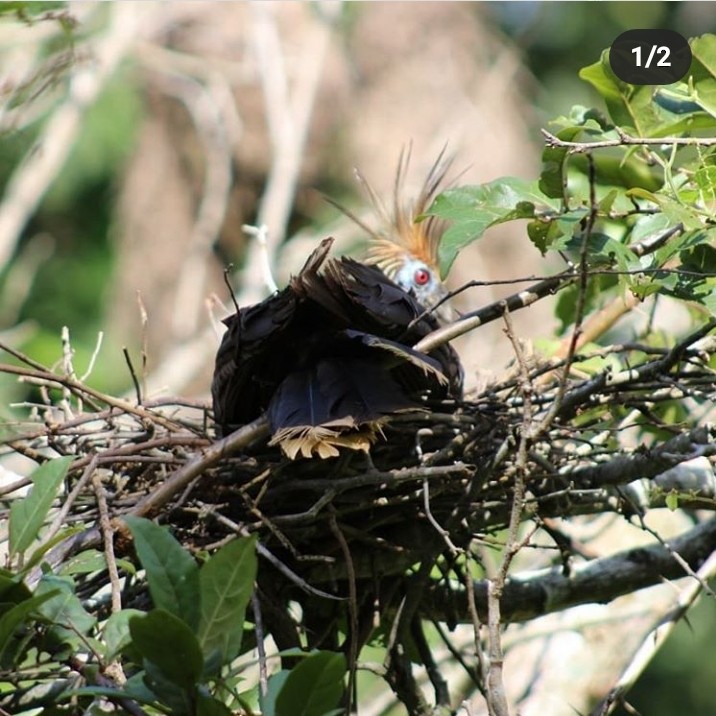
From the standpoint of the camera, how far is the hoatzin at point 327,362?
1.96 metres

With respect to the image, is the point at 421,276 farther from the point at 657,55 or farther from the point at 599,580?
the point at 657,55

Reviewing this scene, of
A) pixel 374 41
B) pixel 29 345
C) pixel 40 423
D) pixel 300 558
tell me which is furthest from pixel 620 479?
pixel 374 41

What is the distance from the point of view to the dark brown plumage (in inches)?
77.0

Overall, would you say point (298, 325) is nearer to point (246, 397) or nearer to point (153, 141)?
point (246, 397)

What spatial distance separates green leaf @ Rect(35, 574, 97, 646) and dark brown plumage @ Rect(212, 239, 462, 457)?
422 mm

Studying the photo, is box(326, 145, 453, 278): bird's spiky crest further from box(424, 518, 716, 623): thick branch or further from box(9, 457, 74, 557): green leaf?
box(9, 457, 74, 557): green leaf

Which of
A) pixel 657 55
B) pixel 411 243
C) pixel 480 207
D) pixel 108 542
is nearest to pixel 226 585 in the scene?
pixel 108 542

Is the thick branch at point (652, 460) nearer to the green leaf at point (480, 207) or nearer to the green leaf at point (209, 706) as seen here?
the green leaf at point (480, 207)

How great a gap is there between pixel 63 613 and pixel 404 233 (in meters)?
2.28

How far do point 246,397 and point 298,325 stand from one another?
21cm

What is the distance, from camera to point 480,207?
198 cm

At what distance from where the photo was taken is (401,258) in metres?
3.65

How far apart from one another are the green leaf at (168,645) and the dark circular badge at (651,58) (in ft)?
4.06

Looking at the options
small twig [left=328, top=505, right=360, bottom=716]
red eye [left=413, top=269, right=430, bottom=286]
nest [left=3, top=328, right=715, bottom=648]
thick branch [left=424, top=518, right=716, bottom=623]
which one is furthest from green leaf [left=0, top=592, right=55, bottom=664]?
red eye [left=413, top=269, right=430, bottom=286]
